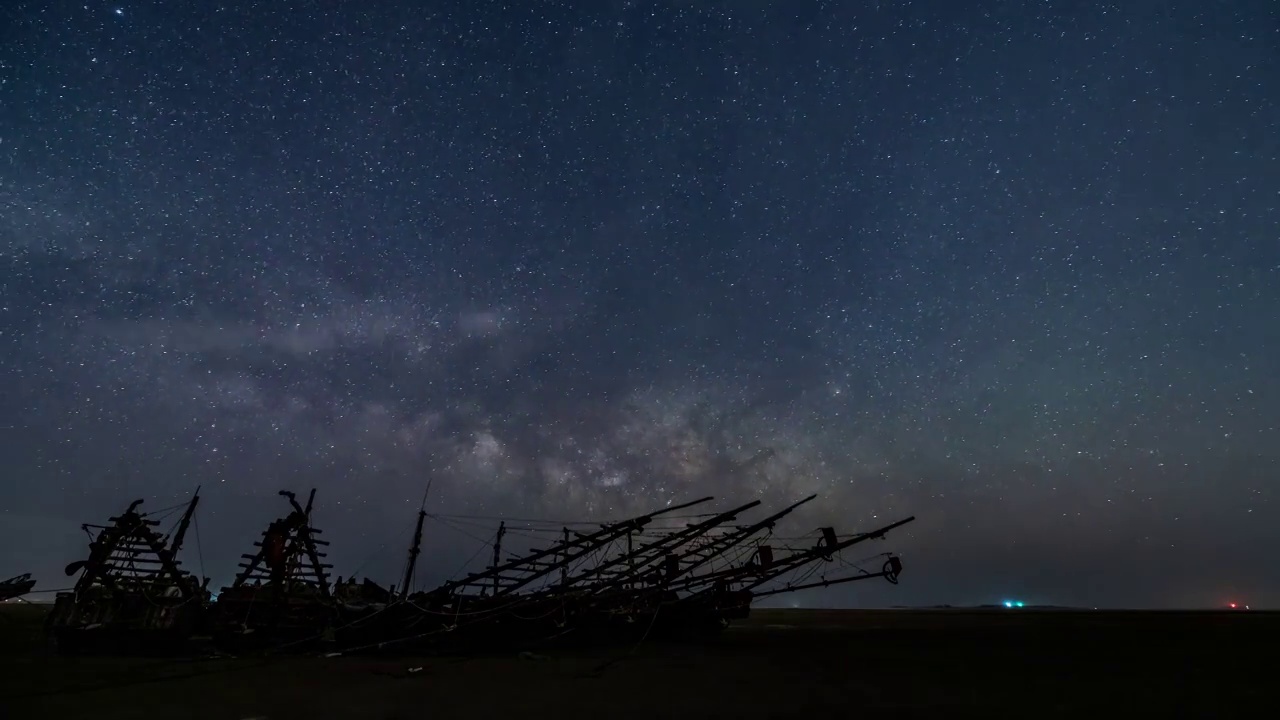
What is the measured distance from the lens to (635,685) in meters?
18.2

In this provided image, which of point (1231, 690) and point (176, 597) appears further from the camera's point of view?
point (176, 597)

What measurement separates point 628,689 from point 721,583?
1964 centimetres

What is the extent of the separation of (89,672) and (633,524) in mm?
20658

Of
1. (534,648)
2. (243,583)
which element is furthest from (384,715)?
(243,583)

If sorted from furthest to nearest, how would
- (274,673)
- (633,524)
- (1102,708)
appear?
(633,524) → (274,673) → (1102,708)

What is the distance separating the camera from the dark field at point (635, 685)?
1448cm

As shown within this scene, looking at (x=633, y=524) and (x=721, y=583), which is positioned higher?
(x=633, y=524)

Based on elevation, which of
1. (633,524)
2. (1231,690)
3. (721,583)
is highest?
(633,524)

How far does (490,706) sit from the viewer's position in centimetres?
1488

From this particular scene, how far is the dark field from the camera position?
14.5 m

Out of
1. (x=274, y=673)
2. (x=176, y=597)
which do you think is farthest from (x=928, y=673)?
(x=176, y=597)

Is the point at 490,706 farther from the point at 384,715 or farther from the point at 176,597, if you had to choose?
the point at 176,597

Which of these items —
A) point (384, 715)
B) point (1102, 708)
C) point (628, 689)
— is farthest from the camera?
point (628, 689)

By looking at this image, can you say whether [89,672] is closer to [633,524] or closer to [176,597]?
[176,597]
